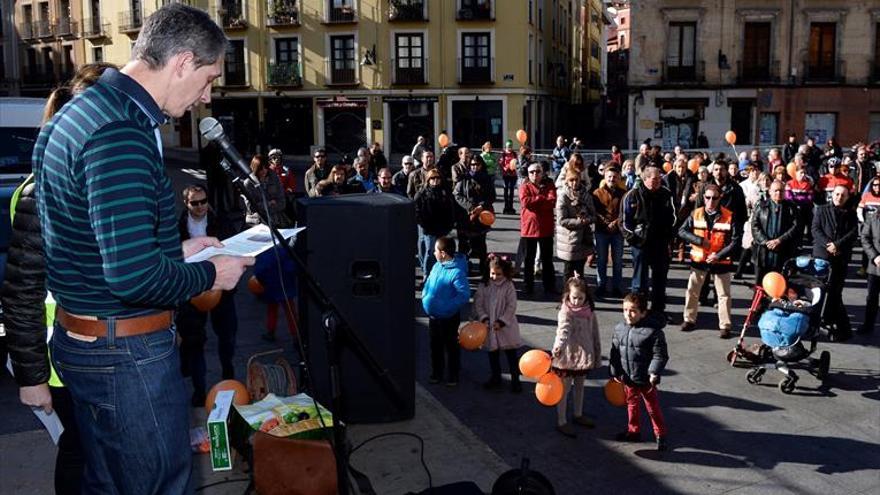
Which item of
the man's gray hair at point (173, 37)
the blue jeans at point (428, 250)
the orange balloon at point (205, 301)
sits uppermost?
the man's gray hair at point (173, 37)

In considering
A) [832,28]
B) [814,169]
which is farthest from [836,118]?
[814,169]

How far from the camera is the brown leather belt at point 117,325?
2367mm

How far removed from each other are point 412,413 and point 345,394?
544 mm

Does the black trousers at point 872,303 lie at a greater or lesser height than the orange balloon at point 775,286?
lesser

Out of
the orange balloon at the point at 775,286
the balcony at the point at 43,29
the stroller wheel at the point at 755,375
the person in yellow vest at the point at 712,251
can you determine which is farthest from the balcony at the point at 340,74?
the stroller wheel at the point at 755,375

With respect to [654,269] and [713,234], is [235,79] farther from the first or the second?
Answer: [713,234]

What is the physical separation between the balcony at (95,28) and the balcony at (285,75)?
13062mm

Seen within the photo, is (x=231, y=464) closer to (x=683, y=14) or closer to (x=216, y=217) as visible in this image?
(x=216, y=217)

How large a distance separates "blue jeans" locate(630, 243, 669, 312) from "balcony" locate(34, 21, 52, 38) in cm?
4866

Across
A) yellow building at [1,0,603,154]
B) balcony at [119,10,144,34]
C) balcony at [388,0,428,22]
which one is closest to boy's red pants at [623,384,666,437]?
yellow building at [1,0,603,154]

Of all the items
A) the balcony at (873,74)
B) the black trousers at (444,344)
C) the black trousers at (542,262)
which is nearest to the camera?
the black trousers at (444,344)

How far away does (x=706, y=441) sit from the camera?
6.28 metres

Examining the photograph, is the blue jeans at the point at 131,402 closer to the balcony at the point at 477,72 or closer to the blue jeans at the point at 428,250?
the blue jeans at the point at 428,250

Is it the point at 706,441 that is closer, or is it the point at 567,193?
the point at 706,441
